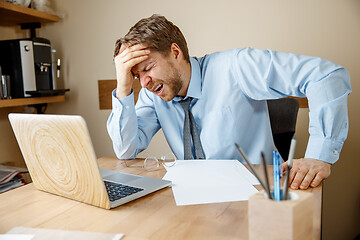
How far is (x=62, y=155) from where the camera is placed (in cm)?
88

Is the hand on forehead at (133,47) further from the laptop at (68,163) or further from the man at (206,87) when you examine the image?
the laptop at (68,163)

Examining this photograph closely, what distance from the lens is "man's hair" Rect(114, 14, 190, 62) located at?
1450 mm

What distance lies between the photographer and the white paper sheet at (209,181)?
0.90 meters

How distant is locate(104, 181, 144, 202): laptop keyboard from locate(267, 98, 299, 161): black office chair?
96 centimetres

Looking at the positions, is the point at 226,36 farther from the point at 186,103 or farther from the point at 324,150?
the point at 324,150

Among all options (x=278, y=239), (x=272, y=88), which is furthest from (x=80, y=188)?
(x=272, y=88)

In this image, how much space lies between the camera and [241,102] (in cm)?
152

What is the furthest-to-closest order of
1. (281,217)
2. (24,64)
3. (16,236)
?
(24,64) < (16,236) < (281,217)

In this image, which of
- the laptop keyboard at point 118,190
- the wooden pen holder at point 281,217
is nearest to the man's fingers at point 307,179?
the wooden pen holder at point 281,217

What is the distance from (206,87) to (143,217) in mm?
849

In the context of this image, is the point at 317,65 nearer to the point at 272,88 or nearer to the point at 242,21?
the point at 272,88

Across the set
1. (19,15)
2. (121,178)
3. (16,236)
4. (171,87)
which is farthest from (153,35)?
(19,15)

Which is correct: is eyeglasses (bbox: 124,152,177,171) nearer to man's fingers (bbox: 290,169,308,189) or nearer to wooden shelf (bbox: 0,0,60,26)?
man's fingers (bbox: 290,169,308,189)

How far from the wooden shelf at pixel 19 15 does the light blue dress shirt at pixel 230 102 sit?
1222 mm
